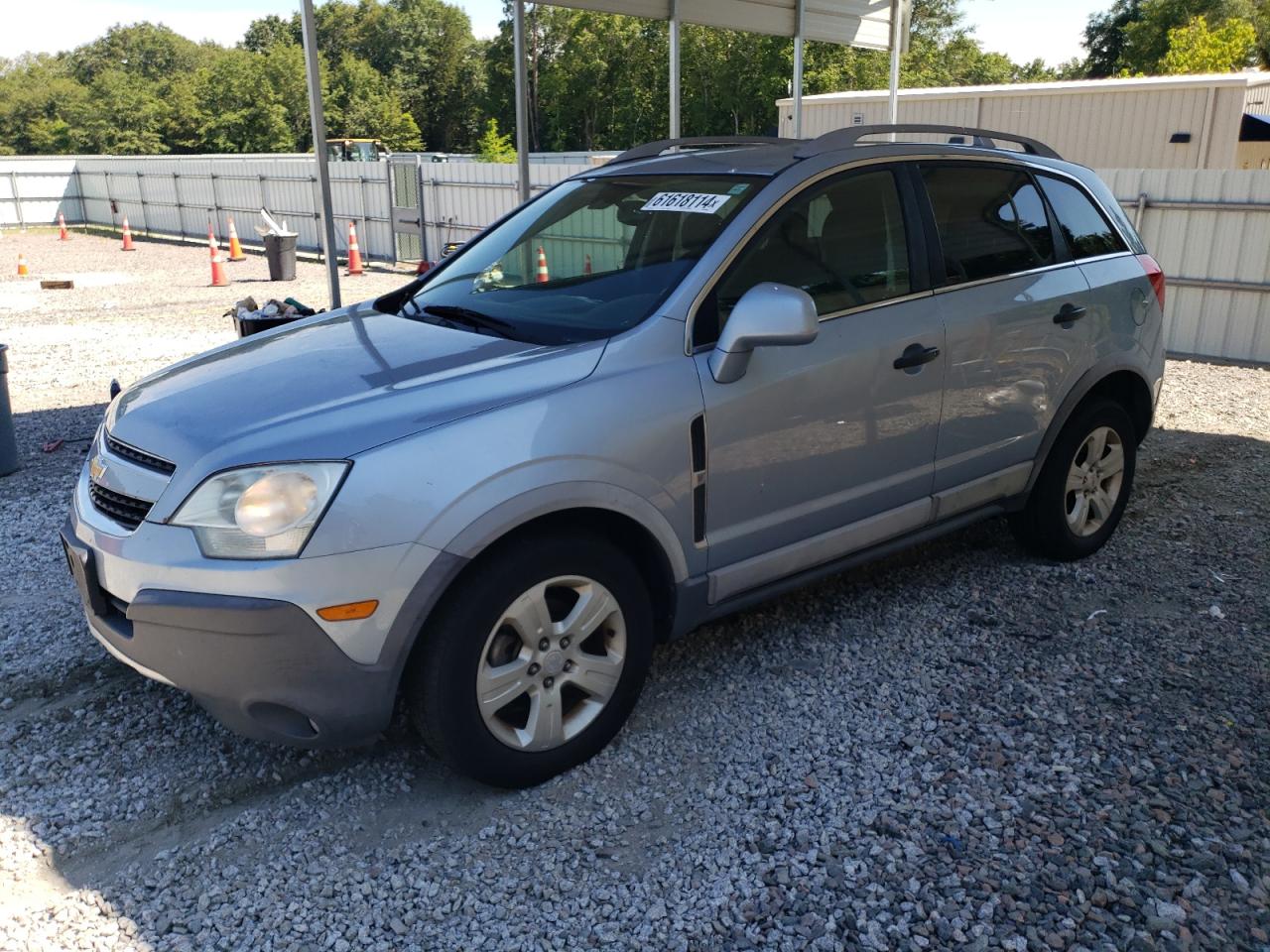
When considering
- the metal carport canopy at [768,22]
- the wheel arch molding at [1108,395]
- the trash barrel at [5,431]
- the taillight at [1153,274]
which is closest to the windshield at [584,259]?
the wheel arch molding at [1108,395]

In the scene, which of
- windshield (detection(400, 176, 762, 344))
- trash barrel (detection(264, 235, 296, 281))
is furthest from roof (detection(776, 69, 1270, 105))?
windshield (detection(400, 176, 762, 344))

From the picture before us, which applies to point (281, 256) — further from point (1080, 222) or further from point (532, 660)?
point (532, 660)

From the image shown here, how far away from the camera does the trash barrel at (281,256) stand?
693 inches

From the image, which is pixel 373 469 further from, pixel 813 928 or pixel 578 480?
pixel 813 928

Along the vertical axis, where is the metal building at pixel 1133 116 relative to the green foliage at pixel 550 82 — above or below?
below

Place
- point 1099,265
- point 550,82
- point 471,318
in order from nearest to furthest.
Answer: point 471,318 < point 1099,265 < point 550,82

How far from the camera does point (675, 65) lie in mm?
10578

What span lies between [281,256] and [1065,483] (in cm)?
1546

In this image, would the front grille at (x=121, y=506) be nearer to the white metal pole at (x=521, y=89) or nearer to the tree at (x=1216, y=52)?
the white metal pole at (x=521, y=89)

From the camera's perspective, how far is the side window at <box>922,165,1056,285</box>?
169 inches

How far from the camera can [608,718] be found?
343 centimetres

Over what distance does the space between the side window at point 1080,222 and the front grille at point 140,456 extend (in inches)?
149

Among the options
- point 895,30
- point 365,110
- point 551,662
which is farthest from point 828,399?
point 365,110

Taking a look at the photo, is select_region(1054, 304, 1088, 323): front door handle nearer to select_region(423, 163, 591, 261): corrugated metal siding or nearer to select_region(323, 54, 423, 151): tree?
select_region(423, 163, 591, 261): corrugated metal siding
